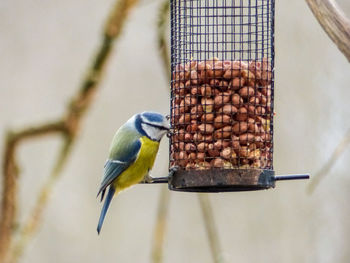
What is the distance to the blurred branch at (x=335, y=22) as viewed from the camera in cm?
435

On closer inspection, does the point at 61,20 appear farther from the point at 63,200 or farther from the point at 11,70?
the point at 63,200

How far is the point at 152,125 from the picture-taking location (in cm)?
529

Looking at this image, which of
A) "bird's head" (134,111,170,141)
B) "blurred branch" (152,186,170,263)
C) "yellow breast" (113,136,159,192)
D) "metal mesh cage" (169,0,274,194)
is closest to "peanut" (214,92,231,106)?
"metal mesh cage" (169,0,274,194)

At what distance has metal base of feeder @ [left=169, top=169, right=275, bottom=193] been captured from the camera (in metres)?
4.91

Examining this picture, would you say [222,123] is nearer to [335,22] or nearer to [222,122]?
[222,122]

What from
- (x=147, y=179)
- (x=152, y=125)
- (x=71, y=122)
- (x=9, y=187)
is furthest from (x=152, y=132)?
(x=9, y=187)

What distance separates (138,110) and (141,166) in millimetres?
2254

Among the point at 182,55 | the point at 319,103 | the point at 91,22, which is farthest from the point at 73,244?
the point at 182,55

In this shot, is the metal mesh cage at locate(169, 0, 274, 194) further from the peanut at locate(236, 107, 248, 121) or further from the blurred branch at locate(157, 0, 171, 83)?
the blurred branch at locate(157, 0, 171, 83)

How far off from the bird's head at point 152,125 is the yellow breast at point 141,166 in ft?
0.19

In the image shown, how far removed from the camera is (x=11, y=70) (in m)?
7.73

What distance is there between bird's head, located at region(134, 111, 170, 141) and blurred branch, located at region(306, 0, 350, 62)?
121 cm

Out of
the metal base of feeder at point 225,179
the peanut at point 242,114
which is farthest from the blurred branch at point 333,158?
the peanut at point 242,114

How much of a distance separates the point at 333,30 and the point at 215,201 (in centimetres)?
413
